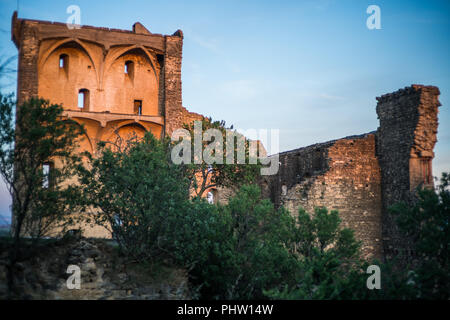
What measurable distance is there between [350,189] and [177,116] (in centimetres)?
951

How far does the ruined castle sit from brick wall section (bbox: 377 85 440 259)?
0.03 metres

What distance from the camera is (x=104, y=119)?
21.1 metres

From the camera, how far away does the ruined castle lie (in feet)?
51.9

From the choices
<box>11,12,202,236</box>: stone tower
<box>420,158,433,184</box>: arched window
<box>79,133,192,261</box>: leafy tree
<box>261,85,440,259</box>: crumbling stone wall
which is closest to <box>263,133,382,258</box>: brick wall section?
<box>261,85,440,259</box>: crumbling stone wall

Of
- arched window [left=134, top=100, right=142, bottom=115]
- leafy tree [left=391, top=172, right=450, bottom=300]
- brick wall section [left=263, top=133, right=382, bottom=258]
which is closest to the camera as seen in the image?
leafy tree [left=391, top=172, right=450, bottom=300]

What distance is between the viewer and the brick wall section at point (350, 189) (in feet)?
55.2

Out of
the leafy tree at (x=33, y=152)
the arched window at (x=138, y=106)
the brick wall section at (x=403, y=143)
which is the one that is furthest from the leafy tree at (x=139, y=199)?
the arched window at (x=138, y=106)

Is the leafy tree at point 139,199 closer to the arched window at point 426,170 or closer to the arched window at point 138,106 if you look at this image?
the arched window at point 426,170

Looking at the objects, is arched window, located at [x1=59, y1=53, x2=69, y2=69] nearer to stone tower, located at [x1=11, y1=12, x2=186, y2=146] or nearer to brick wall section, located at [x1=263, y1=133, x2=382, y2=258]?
stone tower, located at [x1=11, y1=12, x2=186, y2=146]

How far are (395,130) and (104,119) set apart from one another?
1280 cm
